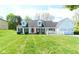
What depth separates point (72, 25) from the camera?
312cm

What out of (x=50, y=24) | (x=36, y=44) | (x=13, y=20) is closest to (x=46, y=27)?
(x=50, y=24)

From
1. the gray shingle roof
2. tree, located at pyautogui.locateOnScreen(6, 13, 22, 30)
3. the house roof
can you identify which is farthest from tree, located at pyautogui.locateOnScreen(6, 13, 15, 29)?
the gray shingle roof

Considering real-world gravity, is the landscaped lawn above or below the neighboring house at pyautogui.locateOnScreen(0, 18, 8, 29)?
below

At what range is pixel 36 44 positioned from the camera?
3.10 metres

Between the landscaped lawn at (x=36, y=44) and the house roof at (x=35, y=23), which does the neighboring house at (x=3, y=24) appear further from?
the house roof at (x=35, y=23)

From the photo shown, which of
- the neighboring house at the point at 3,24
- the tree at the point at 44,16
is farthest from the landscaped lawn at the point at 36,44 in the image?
the tree at the point at 44,16

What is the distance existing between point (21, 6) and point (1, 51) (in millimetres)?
500

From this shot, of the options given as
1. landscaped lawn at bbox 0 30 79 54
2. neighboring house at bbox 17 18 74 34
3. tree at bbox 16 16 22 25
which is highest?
tree at bbox 16 16 22 25

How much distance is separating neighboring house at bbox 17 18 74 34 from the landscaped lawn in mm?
52

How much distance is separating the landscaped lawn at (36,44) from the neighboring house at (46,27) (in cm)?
5

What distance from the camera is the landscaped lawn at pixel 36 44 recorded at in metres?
3.08

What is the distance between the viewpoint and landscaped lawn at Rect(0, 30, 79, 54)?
3080mm

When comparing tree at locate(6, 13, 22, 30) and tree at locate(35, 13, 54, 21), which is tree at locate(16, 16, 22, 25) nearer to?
tree at locate(6, 13, 22, 30)

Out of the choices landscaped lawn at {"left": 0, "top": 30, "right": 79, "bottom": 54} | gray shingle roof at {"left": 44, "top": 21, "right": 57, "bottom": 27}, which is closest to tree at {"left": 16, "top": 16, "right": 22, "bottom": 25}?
landscaped lawn at {"left": 0, "top": 30, "right": 79, "bottom": 54}
